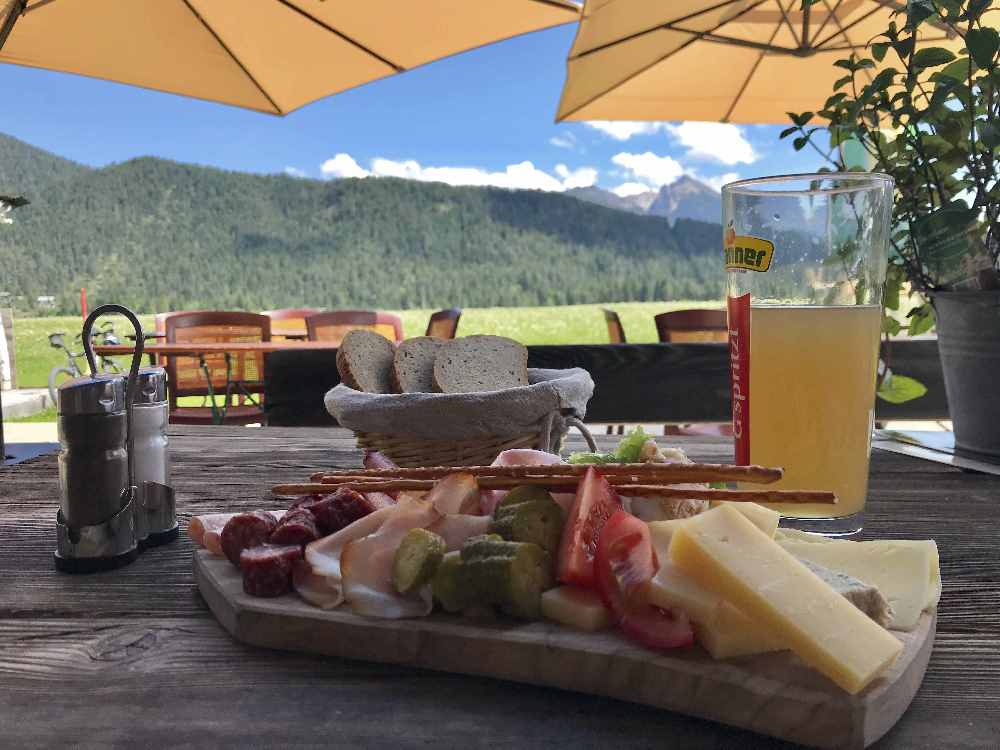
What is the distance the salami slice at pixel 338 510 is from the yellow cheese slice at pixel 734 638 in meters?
0.40

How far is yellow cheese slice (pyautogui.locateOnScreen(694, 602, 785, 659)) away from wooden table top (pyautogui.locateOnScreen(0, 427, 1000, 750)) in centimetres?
5

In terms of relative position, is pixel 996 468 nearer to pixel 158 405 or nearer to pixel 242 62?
pixel 158 405

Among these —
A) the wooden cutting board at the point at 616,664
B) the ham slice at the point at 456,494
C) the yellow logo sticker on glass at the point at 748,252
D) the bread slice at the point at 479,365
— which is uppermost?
the yellow logo sticker on glass at the point at 748,252

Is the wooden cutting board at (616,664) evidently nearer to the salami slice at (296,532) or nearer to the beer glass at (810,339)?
the salami slice at (296,532)

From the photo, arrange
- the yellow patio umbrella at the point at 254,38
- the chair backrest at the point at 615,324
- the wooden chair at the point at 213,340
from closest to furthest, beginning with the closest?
the yellow patio umbrella at the point at 254,38, the chair backrest at the point at 615,324, the wooden chair at the point at 213,340

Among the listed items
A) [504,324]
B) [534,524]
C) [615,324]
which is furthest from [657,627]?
[504,324]

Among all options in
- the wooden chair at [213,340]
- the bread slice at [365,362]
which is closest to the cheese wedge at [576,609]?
the bread slice at [365,362]

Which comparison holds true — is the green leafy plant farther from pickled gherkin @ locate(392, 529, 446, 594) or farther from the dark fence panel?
pickled gherkin @ locate(392, 529, 446, 594)

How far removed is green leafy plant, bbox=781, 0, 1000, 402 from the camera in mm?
1163

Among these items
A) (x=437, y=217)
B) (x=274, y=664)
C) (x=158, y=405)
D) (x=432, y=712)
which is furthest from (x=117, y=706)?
(x=437, y=217)

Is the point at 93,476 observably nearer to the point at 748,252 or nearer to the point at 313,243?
the point at 748,252

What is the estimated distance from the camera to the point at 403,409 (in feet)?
3.56

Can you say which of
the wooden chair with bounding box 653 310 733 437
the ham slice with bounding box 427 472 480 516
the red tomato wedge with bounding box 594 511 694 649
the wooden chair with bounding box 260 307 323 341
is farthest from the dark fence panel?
the wooden chair with bounding box 260 307 323 341

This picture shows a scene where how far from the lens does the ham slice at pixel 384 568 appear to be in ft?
2.06
